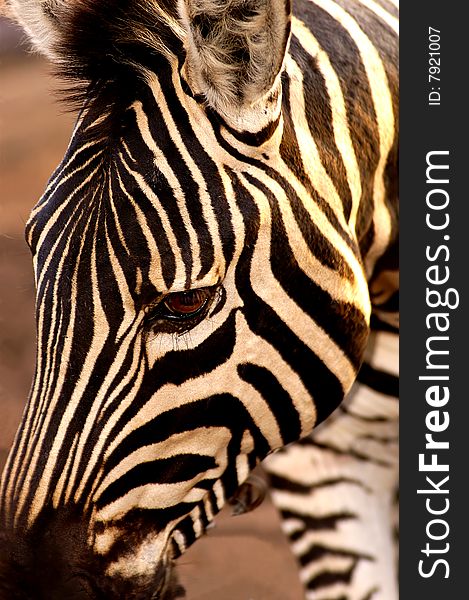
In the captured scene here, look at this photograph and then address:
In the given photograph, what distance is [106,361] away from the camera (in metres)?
1.71

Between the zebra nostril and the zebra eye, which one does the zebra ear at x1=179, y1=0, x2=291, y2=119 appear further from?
the zebra nostril

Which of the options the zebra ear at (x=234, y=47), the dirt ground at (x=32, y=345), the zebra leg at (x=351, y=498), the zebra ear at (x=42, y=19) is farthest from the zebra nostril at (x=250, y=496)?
the zebra ear at (x=42, y=19)

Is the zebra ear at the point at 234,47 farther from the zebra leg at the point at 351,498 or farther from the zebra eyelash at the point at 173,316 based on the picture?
the zebra leg at the point at 351,498

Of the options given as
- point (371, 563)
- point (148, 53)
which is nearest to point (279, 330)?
point (148, 53)

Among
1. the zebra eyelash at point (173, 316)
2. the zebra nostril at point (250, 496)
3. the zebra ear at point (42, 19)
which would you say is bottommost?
the zebra nostril at point (250, 496)

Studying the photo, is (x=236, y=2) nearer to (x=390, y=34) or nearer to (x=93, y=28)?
(x=93, y=28)

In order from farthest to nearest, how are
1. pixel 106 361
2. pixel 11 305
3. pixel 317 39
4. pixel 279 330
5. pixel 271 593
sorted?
pixel 11 305 → pixel 271 593 → pixel 317 39 → pixel 279 330 → pixel 106 361

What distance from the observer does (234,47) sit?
1.68 meters

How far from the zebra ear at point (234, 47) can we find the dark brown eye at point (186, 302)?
1.27ft

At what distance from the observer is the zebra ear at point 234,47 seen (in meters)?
1.60

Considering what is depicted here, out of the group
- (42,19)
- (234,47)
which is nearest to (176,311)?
(234,47)

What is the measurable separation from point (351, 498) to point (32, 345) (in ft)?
14.3

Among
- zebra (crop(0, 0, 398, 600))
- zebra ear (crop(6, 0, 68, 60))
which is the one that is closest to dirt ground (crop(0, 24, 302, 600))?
zebra ear (crop(6, 0, 68, 60))

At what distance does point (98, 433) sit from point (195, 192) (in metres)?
0.54
